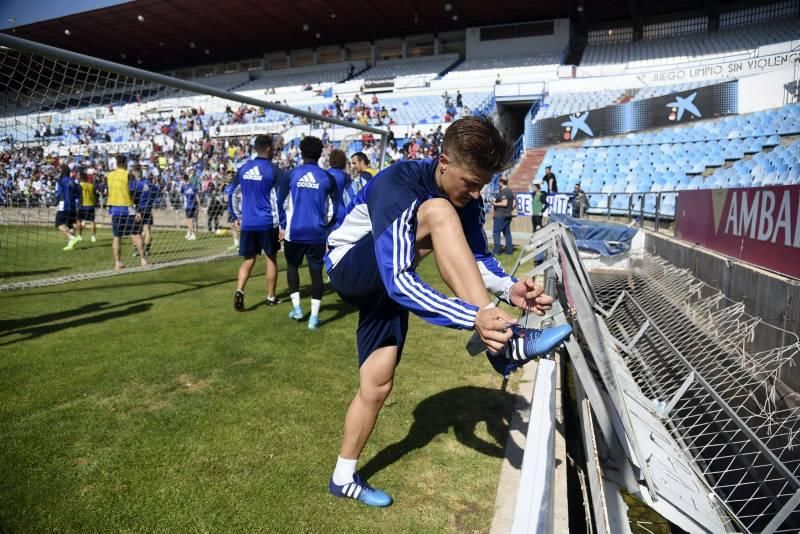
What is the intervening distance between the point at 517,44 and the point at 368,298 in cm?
3576

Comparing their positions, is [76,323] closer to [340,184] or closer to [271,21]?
[340,184]

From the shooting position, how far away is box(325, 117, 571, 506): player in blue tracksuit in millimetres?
1881

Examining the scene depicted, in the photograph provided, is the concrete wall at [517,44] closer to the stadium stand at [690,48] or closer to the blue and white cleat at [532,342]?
the stadium stand at [690,48]

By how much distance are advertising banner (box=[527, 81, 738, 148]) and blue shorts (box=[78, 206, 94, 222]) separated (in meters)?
19.1

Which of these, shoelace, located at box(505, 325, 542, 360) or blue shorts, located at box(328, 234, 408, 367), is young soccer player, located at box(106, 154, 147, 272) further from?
shoelace, located at box(505, 325, 542, 360)

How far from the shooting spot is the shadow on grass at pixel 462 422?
9.80 feet

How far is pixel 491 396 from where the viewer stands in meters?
3.83

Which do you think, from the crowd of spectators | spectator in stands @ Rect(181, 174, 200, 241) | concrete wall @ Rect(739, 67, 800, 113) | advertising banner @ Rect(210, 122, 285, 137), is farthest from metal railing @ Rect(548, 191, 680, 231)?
spectator in stands @ Rect(181, 174, 200, 241)

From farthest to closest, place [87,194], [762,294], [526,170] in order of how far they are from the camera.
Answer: [526,170], [87,194], [762,294]

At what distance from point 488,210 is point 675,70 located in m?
13.3

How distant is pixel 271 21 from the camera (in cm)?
3606

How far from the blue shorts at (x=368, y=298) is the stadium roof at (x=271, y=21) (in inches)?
1307

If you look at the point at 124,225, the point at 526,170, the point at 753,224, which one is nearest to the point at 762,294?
the point at 753,224

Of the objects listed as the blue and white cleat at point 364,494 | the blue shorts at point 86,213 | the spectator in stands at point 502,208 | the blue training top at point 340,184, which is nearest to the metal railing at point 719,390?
the blue and white cleat at point 364,494
